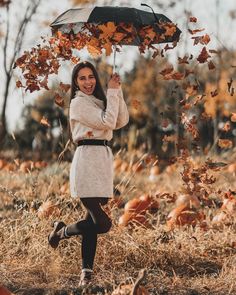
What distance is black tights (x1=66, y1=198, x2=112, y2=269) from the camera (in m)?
4.25

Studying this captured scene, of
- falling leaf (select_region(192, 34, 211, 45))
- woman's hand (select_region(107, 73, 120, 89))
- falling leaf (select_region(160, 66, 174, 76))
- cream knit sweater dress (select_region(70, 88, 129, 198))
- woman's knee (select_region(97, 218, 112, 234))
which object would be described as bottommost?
woman's knee (select_region(97, 218, 112, 234))

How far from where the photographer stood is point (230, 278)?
4523mm

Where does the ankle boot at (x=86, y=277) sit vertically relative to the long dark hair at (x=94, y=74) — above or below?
below

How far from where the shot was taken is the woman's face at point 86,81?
14.3ft

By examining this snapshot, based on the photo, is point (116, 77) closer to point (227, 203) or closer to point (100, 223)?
point (100, 223)

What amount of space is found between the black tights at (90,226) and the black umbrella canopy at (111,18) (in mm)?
1144

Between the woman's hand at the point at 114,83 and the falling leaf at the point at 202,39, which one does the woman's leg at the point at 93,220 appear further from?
the falling leaf at the point at 202,39

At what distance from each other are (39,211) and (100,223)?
1.14 meters

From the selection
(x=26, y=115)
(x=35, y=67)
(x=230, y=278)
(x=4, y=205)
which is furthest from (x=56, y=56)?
(x=26, y=115)

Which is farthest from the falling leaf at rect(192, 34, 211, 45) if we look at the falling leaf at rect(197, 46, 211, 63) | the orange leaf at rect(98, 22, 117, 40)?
the orange leaf at rect(98, 22, 117, 40)

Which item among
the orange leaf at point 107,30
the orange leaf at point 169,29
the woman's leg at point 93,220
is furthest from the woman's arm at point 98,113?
the orange leaf at point 169,29

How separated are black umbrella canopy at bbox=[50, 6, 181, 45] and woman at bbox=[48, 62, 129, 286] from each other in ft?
0.99

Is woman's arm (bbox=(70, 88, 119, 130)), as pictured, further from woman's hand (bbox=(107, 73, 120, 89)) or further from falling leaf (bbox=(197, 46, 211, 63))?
falling leaf (bbox=(197, 46, 211, 63))

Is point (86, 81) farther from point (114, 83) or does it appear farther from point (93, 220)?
point (93, 220)
